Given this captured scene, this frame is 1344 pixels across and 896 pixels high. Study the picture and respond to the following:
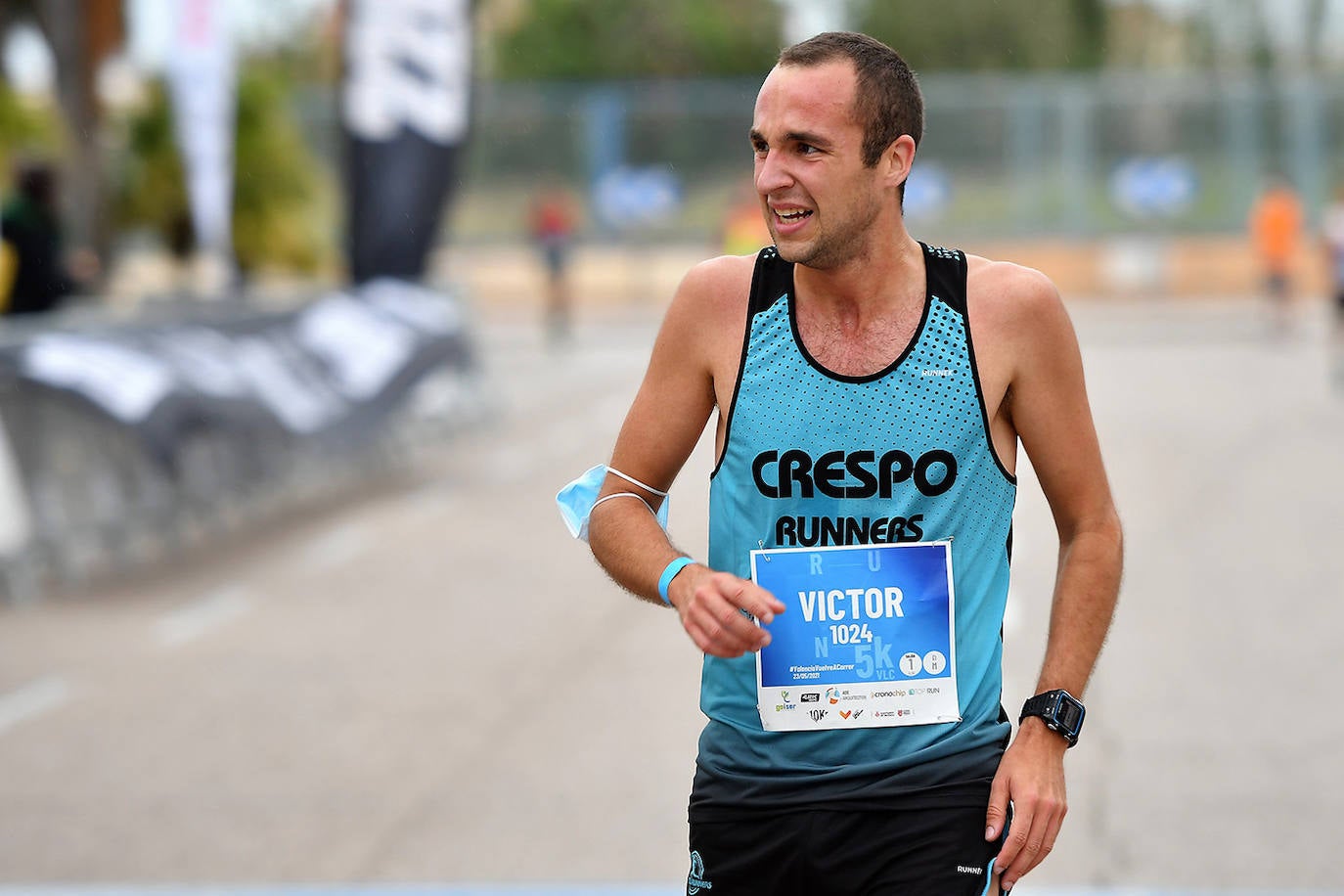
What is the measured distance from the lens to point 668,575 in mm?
2904

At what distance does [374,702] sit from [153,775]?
1.20 m

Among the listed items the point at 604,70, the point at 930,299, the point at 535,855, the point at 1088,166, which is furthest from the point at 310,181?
the point at 604,70

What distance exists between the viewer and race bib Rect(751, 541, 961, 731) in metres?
3.01

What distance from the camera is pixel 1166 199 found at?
35.6 meters

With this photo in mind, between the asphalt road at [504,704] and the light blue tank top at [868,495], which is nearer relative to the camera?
the light blue tank top at [868,495]

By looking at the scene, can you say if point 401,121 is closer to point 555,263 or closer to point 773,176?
point 773,176

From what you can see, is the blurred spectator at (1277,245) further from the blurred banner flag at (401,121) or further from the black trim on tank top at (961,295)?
the black trim on tank top at (961,295)

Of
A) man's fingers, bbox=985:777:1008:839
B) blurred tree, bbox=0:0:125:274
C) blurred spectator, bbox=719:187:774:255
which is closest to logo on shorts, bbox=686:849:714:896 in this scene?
man's fingers, bbox=985:777:1008:839

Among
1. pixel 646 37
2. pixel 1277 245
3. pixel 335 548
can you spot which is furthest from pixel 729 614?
pixel 646 37

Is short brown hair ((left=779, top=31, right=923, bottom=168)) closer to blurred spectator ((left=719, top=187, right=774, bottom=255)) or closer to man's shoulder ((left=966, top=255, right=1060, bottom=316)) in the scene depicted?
man's shoulder ((left=966, top=255, right=1060, bottom=316))

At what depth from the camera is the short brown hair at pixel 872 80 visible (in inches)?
114

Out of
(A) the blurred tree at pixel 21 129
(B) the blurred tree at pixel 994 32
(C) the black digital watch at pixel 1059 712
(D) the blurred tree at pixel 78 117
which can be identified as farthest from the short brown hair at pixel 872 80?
(B) the blurred tree at pixel 994 32

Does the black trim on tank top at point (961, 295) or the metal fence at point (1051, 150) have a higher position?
the black trim on tank top at point (961, 295)

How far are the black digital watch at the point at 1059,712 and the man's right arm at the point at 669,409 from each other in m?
0.58
